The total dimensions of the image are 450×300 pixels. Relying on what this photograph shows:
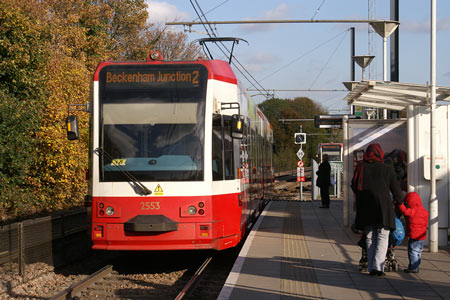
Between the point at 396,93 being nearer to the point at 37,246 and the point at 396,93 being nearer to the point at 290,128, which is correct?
the point at 37,246

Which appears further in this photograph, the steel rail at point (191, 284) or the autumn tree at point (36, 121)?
the autumn tree at point (36, 121)

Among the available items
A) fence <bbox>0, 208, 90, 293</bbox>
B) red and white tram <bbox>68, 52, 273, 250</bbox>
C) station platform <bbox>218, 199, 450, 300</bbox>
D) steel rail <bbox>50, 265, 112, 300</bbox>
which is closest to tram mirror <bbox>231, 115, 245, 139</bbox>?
red and white tram <bbox>68, 52, 273, 250</bbox>

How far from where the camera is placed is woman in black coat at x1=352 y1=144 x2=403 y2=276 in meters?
8.20

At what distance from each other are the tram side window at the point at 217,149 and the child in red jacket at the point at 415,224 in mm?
2958

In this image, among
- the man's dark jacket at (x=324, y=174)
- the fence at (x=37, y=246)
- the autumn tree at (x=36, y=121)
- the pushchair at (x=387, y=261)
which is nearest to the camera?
the pushchair at (x=387, y=261)

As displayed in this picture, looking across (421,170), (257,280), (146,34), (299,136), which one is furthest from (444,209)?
(146,34)

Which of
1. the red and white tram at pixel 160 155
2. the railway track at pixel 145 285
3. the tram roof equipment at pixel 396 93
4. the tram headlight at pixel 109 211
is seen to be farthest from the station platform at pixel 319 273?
the tram roof equipment at pixel 396 93

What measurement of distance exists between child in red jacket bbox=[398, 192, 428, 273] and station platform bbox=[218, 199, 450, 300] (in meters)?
0.27

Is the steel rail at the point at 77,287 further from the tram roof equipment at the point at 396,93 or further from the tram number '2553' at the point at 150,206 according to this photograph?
the tram roof equipment at the point at 396,93

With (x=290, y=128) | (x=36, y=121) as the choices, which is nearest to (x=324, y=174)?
(x=36, y=121)

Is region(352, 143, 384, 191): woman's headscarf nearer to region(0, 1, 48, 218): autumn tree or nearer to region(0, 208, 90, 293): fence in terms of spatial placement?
region(0, 208, 90, 293): fence

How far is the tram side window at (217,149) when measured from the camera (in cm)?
982

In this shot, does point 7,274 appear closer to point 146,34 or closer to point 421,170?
point 421,170

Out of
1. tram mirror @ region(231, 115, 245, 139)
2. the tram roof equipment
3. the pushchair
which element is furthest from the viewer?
the tram roof equipment
